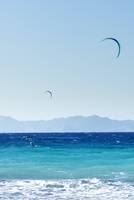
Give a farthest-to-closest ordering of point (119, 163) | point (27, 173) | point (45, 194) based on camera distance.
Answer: point (119, 163)
point (27, 173)
point (45, 194)

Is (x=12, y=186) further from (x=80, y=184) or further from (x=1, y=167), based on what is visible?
(x=1, y=167)

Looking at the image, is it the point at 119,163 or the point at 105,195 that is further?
the point at 119,163

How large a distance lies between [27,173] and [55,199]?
1155 cm

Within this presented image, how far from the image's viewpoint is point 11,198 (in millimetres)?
18969

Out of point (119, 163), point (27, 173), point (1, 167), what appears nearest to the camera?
point (27, 173)

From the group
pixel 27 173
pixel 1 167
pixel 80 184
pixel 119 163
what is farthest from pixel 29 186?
pixel 119 163

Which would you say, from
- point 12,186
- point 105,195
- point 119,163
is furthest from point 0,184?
point 119,163

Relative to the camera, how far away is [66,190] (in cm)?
2111

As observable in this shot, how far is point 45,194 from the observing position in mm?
20047

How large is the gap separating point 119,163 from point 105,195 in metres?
18.6

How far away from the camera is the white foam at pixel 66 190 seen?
19266 millimetres

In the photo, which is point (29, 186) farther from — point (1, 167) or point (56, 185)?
point (1, 167)

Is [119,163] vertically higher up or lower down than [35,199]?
higher up

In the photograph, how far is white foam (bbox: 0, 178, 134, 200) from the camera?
63.2 feet
